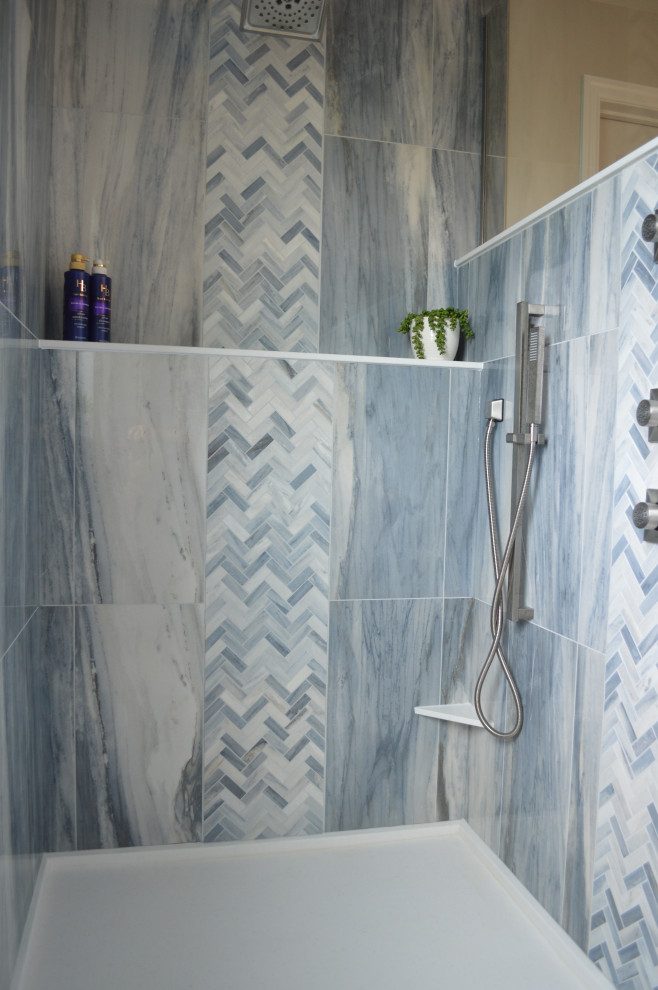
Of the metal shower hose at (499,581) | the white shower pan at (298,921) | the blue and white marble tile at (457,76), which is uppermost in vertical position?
the blue and white marble tile at (457,76)

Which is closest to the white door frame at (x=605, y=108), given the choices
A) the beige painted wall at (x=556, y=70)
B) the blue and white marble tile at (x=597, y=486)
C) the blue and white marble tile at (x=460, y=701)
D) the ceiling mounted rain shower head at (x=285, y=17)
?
the beige painted wall at (x=556, y=70)

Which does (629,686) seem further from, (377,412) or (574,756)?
(377,412)

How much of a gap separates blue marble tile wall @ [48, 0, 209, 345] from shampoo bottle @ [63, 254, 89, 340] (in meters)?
0.15

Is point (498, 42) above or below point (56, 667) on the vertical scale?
above

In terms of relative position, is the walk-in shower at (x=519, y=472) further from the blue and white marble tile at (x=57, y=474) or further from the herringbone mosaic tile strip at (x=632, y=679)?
the blue and white marble tile at (x=57, y=474)

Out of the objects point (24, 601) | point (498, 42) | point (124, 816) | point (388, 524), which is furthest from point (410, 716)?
point (498, 42)

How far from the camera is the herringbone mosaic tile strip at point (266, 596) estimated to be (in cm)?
211

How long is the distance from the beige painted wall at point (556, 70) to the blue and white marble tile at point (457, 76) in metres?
0.20

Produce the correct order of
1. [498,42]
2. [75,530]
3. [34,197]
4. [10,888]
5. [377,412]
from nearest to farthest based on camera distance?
[10,888] → [34,197] → [75,530] → [377,412] → [498,42]

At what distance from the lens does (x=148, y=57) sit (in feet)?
7.24

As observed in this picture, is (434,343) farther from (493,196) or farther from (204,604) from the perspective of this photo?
(204,604)

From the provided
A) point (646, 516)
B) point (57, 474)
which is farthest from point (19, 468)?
point (646, 516)

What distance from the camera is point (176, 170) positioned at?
2236 millimetres

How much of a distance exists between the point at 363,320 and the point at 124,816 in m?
1.60
